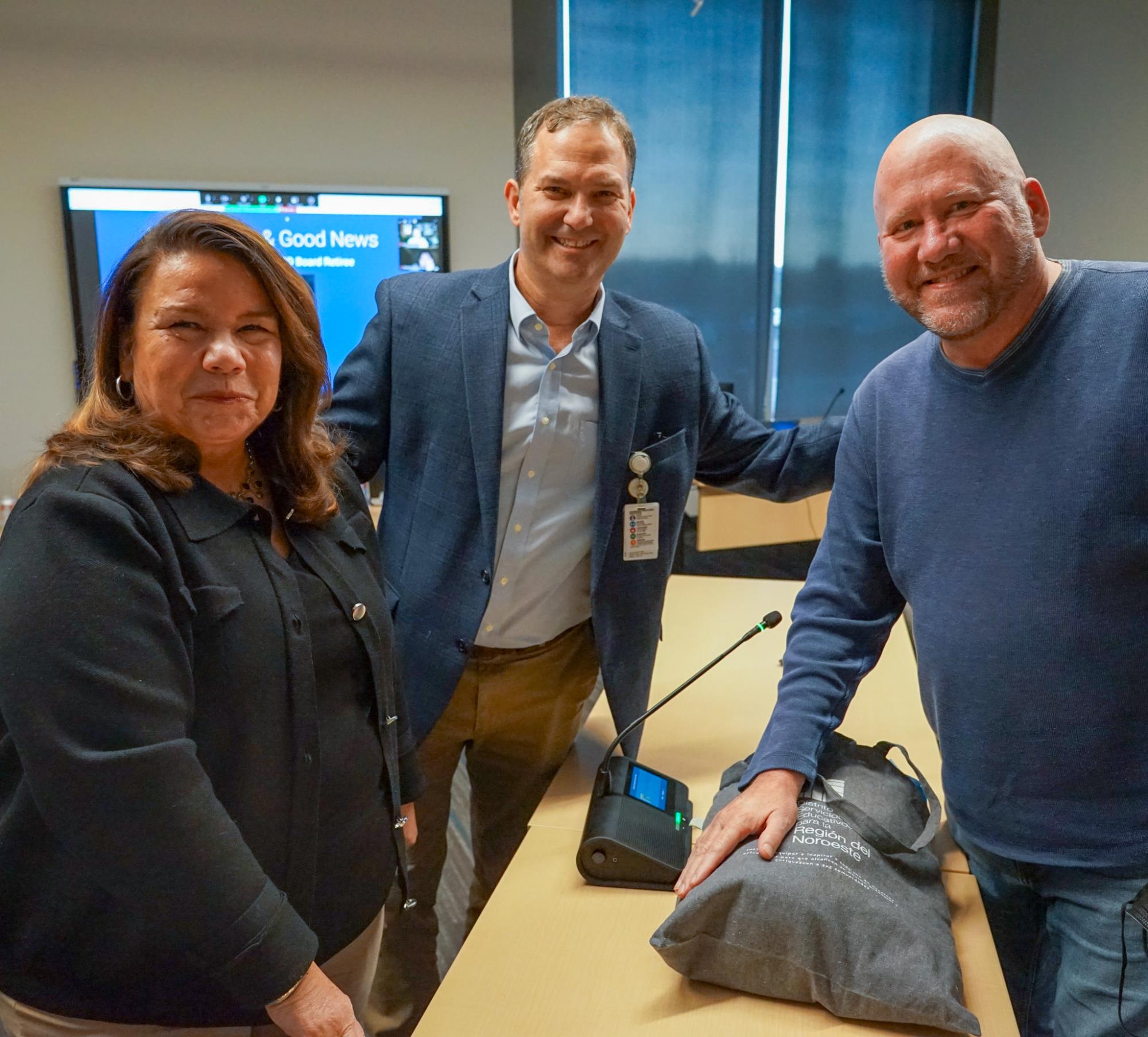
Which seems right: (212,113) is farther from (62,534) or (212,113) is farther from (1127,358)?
(1127,358)

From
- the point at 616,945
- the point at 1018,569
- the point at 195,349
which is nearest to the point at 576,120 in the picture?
the point at 195,349

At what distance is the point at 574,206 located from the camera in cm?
162

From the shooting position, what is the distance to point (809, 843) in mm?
1137

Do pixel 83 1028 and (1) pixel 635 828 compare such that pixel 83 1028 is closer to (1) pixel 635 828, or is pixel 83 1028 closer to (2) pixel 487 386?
(1) pixel 635 828

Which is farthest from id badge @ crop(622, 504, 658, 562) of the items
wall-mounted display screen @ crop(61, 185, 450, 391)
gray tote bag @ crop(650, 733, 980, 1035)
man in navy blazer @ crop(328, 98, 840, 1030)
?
wall-mounted display screen @ crop(61, 185, 450, 391)

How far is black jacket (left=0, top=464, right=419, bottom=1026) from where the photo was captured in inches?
34.9

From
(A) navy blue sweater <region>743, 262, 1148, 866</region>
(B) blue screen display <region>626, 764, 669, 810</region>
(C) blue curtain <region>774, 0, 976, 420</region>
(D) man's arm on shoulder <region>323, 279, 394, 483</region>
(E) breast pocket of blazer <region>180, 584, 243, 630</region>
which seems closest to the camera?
(E) breast pocket of blazer <region>180, 584, 243, 630</region>

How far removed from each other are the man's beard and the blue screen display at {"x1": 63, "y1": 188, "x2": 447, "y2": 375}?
9.64 feet

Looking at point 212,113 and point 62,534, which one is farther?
point 212,113

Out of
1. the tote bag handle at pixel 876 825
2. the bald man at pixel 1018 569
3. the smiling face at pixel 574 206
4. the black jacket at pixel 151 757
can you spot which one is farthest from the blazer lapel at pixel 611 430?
the black jacket at pixel 151 757

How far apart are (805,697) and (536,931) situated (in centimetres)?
49

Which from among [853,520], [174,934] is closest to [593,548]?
[853,520]

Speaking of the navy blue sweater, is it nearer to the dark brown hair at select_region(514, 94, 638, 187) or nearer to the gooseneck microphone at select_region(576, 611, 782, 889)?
the gooseneck microphone at select_region(576, 611, 782, 889)

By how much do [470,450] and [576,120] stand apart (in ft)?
1.95
